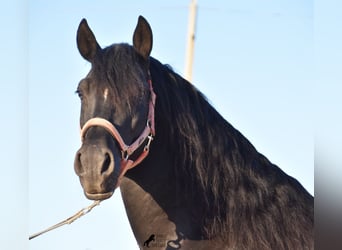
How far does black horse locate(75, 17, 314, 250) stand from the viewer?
1.76m

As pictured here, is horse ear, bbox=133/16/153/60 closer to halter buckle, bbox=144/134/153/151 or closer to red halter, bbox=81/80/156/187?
red halter, bbox=81/80/156/187

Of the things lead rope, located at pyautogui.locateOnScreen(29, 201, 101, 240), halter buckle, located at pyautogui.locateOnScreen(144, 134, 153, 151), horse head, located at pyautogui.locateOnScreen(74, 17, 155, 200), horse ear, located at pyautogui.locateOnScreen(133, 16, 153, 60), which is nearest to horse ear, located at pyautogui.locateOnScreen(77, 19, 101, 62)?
horse head, located at pyautogui.locateOnScreen(74, 17, 155, 200)

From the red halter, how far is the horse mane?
54 mm

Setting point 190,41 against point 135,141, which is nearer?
point 135,141

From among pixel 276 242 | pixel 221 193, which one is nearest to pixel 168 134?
pixel 221 193

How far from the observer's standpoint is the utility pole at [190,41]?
2.16 meters

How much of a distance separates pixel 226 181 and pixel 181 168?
15 cm

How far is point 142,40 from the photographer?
1.84 m

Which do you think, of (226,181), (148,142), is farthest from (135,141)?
(226,181)

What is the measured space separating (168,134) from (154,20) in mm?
531

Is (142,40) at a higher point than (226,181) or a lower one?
higher

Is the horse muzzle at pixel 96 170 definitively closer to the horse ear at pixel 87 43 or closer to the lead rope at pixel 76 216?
the lead rope at pixel 76 216

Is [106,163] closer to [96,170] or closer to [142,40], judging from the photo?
[96,170]

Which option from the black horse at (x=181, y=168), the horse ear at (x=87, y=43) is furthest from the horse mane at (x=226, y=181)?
the horse ear at (x=87, y=43)
